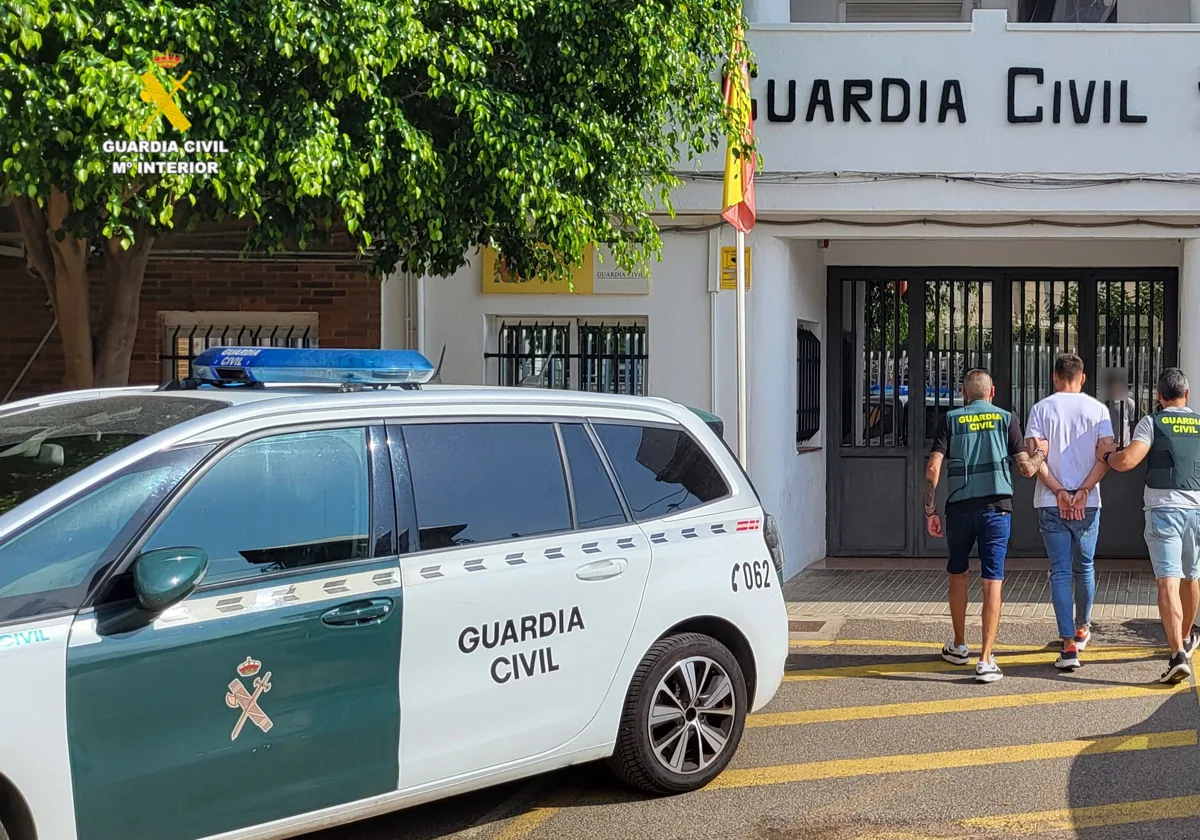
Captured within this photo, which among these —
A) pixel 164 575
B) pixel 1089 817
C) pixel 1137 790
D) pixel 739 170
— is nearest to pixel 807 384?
pixel 739 170

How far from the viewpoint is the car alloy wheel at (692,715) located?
202 inches

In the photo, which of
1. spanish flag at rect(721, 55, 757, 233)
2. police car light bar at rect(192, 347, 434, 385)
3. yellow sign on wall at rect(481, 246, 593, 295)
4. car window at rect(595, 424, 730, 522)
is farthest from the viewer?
yellow sign on wall at rect(481, 246, 593, 295)

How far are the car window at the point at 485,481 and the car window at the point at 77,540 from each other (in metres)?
0.88

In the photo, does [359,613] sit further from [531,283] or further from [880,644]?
[531,283]

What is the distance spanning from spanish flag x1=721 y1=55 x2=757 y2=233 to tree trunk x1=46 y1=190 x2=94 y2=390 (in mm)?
4187

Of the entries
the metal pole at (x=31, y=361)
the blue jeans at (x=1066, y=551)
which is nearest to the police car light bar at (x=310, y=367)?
the blue jeans at (x=1066, y=551)

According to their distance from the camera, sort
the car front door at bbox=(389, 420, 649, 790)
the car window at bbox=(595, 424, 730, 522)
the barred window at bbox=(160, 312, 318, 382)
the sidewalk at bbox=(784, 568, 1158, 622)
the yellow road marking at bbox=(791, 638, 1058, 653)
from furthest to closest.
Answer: the barred window at bbox=(160, 312, 318, 382) → the sidewalk at bbox=(784, 568, 1158, 622) → the yellow road marking at bbox=(791, 638, 1058, 653) → the car window at bbox=(595, 424, 730, 522) → the car front door at bbox=(389, 420, 649, 790)

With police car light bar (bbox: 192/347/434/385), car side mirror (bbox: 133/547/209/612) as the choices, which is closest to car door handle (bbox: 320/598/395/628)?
car side mirror (bbox: 133/547/209/612)

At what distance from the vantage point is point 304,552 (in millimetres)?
4074

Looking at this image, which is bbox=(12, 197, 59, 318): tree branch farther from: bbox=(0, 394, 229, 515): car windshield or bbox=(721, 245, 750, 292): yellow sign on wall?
bbox=(721, 245, 750, 292): yellow sign on wall

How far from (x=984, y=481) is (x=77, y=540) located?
16.8 ft

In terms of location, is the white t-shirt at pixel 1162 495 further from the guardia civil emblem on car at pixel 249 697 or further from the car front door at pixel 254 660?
the guardia civil emblem on car at pixel 249 697

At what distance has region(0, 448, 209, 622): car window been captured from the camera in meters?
3.46

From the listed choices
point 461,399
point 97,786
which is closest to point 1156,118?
point 461,399
